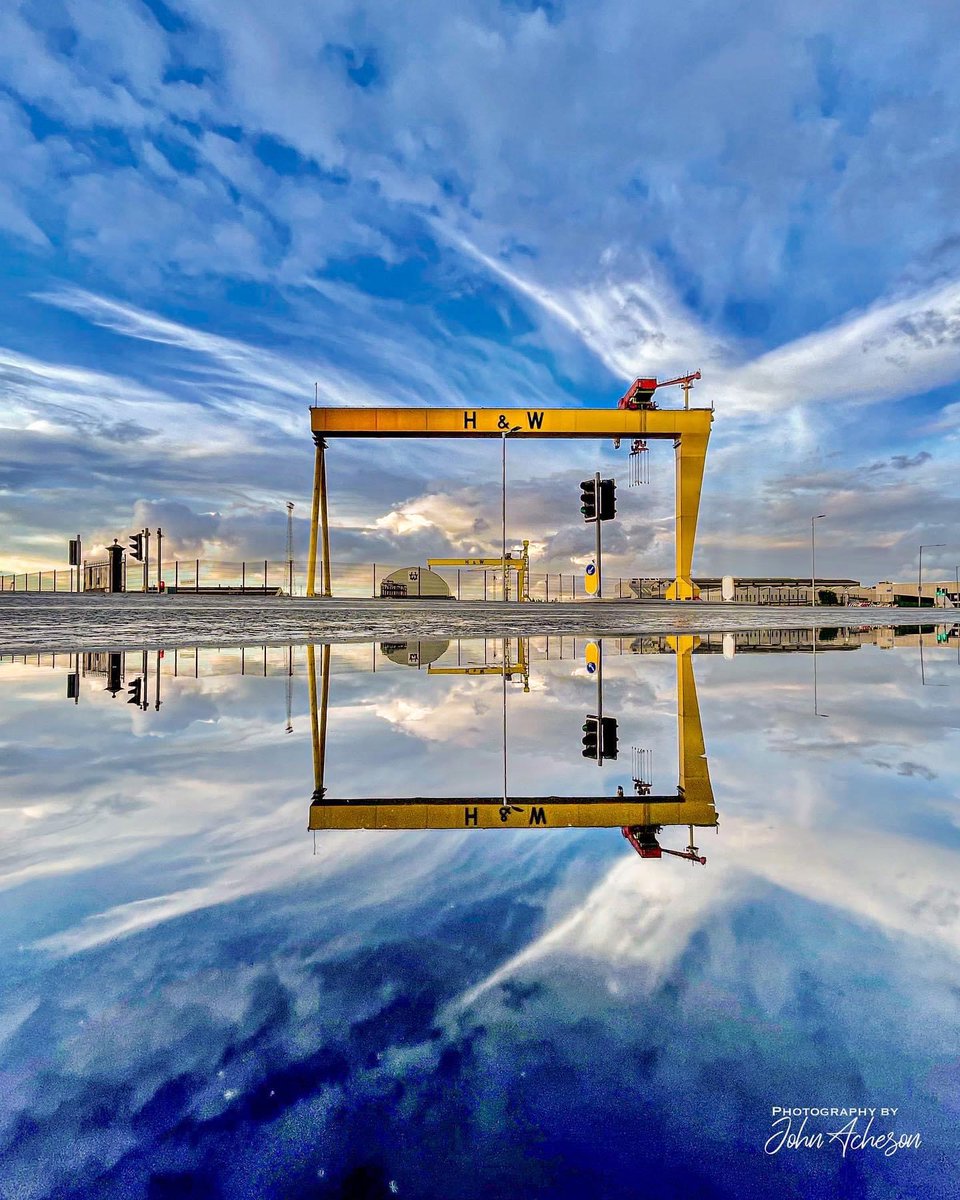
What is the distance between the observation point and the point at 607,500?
56.2ft

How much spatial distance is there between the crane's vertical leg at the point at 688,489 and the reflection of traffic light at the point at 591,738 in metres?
21.1

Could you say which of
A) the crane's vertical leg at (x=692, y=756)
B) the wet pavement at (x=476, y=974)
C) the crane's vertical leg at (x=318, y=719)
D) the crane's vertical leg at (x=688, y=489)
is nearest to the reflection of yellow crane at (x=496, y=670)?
the crane's vertical leg at (x=318, y=719)

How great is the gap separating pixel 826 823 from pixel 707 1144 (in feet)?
2.98

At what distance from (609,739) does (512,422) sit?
20.2 m

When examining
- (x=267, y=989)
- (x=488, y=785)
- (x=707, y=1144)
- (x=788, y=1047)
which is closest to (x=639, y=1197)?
(x=707, y=1144)

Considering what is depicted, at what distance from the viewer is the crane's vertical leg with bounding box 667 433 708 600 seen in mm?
21891

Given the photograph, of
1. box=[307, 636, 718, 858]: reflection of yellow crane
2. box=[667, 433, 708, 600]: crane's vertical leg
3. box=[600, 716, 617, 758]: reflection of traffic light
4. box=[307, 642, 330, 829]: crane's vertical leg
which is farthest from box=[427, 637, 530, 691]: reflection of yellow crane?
box=[667, 433, 708, 600]: crane's vertical leg

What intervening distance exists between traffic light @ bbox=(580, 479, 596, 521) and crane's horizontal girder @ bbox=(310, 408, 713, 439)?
5.25 meters

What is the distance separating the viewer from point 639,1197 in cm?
52

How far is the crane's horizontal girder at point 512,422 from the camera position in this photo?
21531 mm

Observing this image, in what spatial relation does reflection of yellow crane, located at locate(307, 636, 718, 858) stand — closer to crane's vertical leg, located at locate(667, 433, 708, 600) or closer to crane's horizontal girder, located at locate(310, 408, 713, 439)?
crane's horizontal girder, located at locate(310, 408, 713, 439)

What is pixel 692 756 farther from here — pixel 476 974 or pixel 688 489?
pixel 688 489

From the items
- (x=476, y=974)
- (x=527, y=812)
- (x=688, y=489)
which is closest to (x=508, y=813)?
(x=527, y=812)
